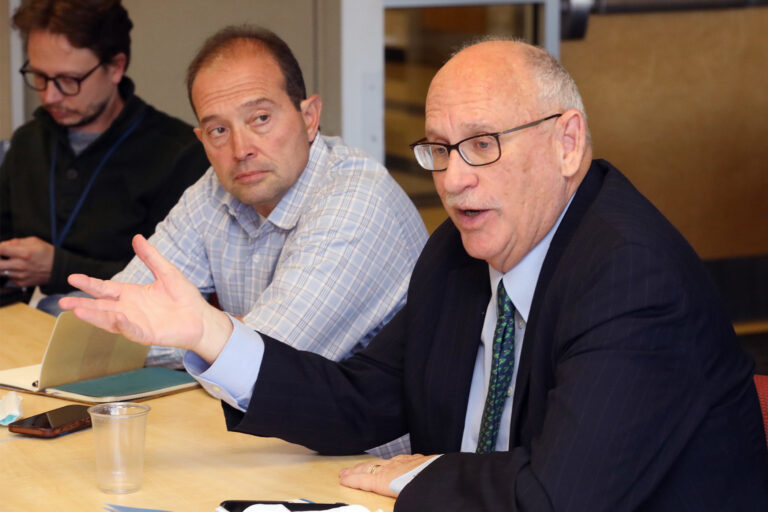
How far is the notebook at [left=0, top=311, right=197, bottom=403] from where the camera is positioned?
76.3 inches

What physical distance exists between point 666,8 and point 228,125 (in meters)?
3.67

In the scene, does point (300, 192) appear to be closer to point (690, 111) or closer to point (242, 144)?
point (242, 144)

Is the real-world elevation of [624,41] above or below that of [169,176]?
above

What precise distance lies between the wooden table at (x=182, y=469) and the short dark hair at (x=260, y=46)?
3.15ft

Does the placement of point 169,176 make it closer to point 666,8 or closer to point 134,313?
point 134,313

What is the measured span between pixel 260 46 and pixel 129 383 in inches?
37.0

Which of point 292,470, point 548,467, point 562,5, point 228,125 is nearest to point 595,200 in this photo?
point 548,467

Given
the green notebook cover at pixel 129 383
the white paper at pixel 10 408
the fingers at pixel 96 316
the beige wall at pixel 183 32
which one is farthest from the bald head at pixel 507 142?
the beige wall at pixel 183 32

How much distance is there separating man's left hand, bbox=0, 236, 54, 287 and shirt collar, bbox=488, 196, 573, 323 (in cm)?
210

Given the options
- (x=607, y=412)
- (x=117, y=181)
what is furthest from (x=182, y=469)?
(x=117, y=181)

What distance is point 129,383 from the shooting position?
79.2 inches

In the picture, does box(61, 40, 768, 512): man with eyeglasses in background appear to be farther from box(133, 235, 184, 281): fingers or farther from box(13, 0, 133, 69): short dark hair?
box(13, 0, 133, 69): short dark hair

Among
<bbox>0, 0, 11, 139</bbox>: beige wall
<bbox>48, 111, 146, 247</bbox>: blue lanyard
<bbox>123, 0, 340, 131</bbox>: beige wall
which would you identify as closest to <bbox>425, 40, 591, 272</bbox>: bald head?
<bbox>48, 111, 146, 247</bbox>: blue lanyard

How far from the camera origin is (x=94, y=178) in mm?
3506
